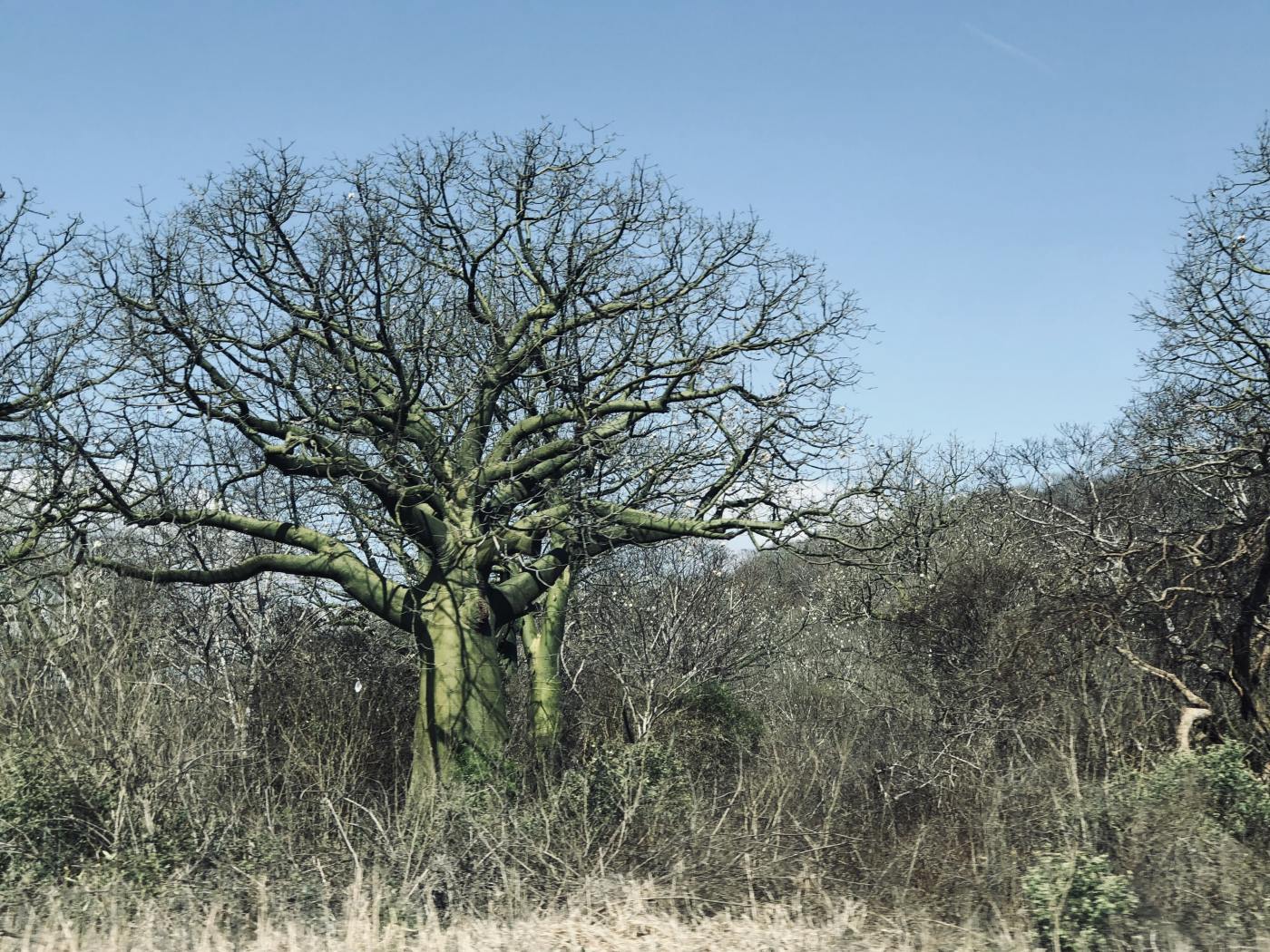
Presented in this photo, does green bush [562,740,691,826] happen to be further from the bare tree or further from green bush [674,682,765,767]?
green bush [674,682,765,767]

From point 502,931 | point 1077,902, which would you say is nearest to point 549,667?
point 502,931

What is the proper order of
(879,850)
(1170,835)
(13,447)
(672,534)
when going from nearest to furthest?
(1170,835) → (879,850) → (13,447) → (672,534)

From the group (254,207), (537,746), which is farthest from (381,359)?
(537,746)

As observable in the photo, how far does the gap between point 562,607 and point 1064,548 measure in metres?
7.28

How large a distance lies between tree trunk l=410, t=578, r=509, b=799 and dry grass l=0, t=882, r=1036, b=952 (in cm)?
612

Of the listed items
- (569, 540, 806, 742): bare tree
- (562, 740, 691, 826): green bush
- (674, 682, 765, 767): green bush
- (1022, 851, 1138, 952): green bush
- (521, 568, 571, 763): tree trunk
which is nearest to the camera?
(1022, 851, 1138, 952): green bush

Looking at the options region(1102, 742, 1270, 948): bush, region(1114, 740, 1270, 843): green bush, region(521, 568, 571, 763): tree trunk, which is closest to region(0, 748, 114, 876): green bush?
region(521, 568, 571, 763): tree trunk

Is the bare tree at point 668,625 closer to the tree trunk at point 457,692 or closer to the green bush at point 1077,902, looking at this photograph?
the tree trunk at point 457,692

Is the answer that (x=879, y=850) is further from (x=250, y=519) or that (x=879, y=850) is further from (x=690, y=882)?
(x=250, y=519)

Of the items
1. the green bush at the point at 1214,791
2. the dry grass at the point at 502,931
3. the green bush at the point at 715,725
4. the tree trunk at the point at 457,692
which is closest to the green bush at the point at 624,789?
the dry grass at the point at 502,931

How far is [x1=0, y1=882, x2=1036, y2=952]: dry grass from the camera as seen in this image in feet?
24.7

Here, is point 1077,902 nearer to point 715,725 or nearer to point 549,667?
point 549,667

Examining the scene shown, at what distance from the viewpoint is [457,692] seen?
49.0 feet

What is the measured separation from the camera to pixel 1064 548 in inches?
643
